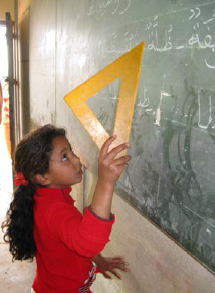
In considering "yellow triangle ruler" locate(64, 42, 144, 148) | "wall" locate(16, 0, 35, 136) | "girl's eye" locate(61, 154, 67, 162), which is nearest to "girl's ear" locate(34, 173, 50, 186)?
"girl's eye" locate(61, 154, 67, 162)

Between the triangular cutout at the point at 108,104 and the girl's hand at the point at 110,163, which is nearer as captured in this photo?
the girl's hand at the point at 110,163

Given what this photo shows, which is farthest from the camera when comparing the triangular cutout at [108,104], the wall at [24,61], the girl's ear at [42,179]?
the wall at [24,61]

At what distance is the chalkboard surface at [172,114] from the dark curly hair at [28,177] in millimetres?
406

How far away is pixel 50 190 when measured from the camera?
117cm

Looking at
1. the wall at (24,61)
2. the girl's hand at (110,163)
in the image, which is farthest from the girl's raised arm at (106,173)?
the wall at (24,61)

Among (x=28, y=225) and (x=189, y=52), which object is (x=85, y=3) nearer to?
(x=189, y=52)

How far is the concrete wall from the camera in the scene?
3.54 feet

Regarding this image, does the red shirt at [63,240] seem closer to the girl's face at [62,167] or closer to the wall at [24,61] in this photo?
the girl's face at [62,167]

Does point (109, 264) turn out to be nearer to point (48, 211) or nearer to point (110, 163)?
point (48, 211)

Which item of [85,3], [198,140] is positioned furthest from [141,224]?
[85,3]

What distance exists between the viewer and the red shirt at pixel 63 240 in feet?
2.73

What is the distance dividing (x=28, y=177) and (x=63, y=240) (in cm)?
41

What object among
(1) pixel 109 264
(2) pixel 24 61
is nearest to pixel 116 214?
(1) pixel 109 264

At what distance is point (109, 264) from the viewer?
4.82 feet
